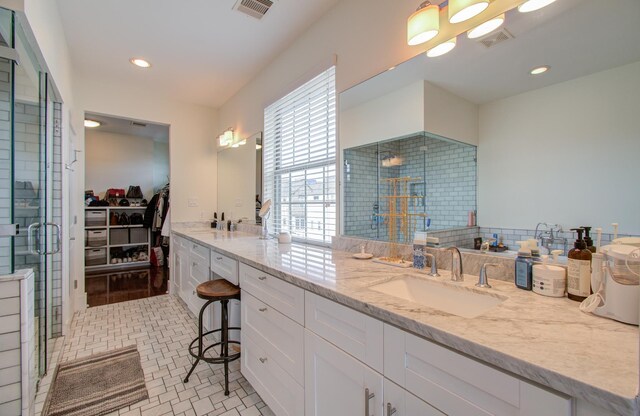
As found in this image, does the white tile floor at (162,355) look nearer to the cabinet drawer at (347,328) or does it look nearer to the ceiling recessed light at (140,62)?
the cabinet drawer at (347,328)

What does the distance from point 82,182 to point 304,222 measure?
2.76m

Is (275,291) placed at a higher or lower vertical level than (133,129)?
lower

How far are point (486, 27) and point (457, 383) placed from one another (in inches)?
55.3

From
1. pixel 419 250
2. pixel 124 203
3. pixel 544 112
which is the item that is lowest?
pixel 419 250

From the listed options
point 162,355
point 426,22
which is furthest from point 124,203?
point 426,22

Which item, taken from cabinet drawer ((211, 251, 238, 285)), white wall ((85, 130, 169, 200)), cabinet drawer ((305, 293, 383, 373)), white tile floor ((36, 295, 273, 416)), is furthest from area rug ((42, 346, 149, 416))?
white wall ((85, 130, 169, 200))

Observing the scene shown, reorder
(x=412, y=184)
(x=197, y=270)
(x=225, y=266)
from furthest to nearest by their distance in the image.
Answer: (x=197, y=270) → (x=225, y=266) → (x=412, y=184)

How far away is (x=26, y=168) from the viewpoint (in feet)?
5.60

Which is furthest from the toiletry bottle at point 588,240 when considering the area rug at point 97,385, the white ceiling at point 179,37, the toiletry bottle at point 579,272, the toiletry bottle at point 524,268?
the area rug at point 97,385

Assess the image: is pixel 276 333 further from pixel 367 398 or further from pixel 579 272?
pixel 579 272

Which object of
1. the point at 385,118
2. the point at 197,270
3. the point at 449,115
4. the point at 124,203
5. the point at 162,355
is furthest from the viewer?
the point at 124,203

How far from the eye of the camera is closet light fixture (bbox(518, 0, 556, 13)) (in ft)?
3.55

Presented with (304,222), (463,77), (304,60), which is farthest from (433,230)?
(304,60)

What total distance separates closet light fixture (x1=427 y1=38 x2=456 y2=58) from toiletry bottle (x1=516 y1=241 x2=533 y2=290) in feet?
3.23
